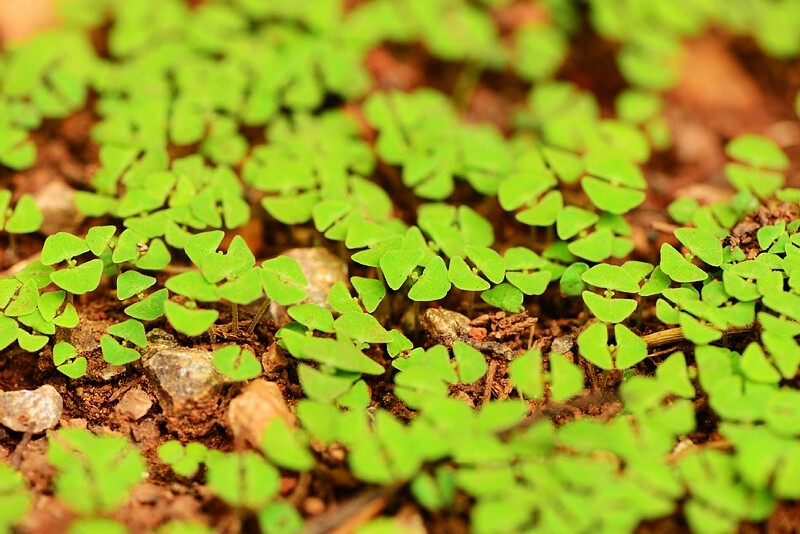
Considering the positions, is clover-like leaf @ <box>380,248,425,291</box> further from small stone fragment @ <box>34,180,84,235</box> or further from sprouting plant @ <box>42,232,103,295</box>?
small stone fragment @ <box>34,180,84,235</box>

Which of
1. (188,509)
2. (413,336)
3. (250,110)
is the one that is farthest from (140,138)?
(188,509)

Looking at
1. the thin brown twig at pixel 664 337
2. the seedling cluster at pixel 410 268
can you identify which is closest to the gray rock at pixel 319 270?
the seedling cluster at pixel 410 268

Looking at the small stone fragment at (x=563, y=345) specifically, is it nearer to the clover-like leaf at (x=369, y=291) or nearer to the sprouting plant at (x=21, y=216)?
the clover-like leaf at (x=369, y=291)

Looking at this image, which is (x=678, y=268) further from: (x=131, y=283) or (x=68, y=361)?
(x=68, y=361)

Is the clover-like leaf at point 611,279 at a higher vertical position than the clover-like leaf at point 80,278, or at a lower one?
higher

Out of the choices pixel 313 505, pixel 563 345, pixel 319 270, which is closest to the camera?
pixel 313 505

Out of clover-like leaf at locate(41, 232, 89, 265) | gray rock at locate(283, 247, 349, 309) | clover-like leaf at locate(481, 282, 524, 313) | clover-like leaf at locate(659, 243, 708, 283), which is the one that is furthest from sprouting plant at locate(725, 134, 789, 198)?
clover-like leaf at locate(41, 232, 89, 265)

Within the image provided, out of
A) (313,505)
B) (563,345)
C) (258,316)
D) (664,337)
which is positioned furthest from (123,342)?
(664,337)
